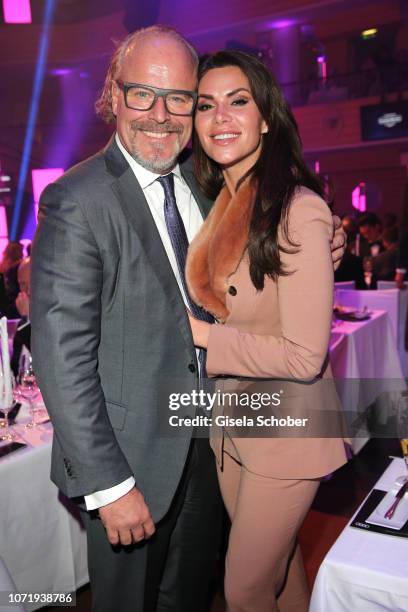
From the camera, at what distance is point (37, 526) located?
2125 millimetres

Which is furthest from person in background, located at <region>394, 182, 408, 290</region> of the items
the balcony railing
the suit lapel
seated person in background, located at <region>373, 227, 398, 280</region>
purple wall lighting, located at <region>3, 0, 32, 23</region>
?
the balcony railing

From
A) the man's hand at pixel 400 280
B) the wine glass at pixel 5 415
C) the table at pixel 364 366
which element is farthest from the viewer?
the man's hand at pixel 400 280

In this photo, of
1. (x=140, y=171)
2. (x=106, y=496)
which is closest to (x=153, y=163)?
(x=140, y=171)

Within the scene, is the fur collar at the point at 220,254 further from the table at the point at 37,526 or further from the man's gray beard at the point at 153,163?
the table at the point at 37,526

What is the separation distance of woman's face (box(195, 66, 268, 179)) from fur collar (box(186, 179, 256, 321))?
0.12 metres

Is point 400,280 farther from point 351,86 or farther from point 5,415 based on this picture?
point 351,86

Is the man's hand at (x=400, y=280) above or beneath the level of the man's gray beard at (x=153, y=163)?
beneath

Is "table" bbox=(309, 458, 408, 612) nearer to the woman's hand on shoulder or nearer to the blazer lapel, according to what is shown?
the woman's hand on shoulder

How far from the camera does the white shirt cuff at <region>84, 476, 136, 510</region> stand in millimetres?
1520

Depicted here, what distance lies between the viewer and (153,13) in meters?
7.62

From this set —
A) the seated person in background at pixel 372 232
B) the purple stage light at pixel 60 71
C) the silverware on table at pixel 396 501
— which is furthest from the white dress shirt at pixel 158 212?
the purple stage light at pixel 60 71

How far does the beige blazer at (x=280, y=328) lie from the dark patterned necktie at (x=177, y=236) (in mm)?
44

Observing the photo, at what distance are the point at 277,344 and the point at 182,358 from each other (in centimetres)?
27

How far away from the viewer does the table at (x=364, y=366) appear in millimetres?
4043
